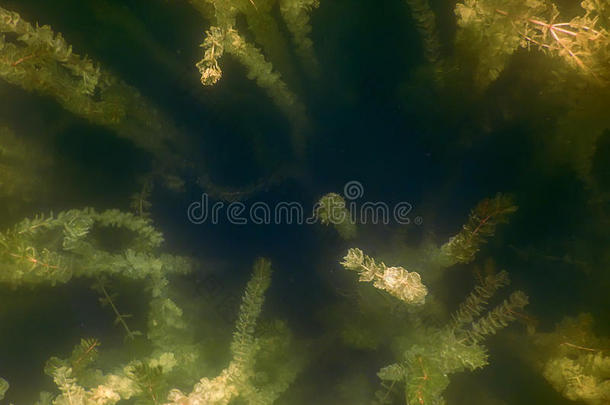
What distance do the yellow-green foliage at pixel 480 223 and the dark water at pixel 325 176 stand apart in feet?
1.81

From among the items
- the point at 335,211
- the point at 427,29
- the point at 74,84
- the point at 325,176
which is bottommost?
the point at 335,211

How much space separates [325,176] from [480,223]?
109 centimetres

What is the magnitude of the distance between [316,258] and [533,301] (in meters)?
1.35

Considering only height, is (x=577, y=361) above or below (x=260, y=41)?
below

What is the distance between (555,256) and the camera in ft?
7.63

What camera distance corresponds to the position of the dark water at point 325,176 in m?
2.23

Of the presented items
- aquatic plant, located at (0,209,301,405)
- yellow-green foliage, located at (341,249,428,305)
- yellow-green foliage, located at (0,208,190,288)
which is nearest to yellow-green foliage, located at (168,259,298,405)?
aquatic plant, located at (0,209,301,405)

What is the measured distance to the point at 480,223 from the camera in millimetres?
1739

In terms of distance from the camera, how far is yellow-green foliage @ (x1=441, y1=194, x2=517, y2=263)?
5.60 ft

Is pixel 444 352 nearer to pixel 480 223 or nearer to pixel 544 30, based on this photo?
pixel 480 223

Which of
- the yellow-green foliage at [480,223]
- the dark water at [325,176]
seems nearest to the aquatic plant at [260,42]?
the dark water at [325,176]

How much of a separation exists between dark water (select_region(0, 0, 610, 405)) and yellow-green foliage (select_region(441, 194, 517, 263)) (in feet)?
1.81

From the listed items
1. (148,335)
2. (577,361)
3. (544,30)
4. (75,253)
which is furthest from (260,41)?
(577,361)

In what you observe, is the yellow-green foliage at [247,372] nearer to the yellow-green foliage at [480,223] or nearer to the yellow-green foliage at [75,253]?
the yellow-green foliage at [75,253]
